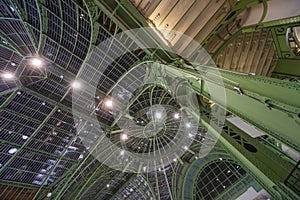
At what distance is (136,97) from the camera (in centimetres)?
1630

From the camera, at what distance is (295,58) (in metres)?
9.27

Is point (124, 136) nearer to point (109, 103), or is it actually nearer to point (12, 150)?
point (109, 103)

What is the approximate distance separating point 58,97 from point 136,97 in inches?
290

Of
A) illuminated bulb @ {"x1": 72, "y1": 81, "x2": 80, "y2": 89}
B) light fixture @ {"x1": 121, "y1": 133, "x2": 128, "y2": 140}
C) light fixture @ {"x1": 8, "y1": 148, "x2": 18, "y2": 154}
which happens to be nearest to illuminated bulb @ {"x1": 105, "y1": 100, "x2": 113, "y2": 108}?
illuminated bulb @ {"x1": 72, "y1": 81, "x2": 80, "y2": 89}

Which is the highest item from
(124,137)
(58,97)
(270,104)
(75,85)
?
(58,97)

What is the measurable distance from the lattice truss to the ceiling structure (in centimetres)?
9

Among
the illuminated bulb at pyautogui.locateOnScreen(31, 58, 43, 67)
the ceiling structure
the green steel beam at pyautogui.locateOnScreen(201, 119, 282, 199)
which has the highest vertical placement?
the illuminated bulb at pyautogui.locateOnScreen(31, 58, 43, 67)

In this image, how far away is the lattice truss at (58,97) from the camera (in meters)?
12.7

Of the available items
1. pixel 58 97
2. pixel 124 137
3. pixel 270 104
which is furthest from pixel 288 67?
pixel 58 97

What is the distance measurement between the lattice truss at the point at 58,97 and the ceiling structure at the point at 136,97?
0.09 m

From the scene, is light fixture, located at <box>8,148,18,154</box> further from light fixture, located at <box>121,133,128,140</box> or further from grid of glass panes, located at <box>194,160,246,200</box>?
grid of glass panes, located at <box>194,160,246,200</box>

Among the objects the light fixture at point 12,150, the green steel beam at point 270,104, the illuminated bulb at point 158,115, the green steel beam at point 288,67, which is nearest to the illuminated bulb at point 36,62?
the light fixture at point 12,150

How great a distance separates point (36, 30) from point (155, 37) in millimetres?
10899

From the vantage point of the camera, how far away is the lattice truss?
12.7 metres
